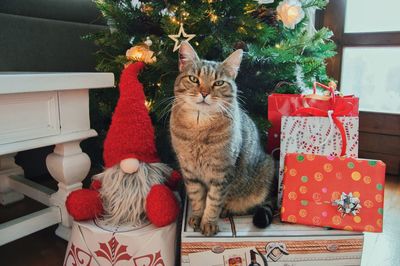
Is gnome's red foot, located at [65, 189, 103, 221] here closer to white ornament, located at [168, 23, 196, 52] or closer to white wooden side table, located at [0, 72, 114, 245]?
white wooden side table, located at [0, 72, 114, 245]

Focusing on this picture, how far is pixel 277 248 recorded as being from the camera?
766 millimetres

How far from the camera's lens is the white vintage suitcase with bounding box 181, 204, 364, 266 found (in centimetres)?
77

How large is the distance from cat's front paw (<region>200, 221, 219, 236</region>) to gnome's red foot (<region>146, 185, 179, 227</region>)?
85 mm

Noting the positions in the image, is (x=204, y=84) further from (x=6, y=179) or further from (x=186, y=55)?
(x=6, y=179)

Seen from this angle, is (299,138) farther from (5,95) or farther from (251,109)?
(5,95)

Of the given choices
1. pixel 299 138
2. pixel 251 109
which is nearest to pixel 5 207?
pixel 251 109

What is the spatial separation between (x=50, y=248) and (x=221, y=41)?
821mm

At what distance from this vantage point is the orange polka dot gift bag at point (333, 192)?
779mm

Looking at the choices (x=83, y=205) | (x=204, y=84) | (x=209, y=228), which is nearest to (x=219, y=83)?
(x=204, y=84)

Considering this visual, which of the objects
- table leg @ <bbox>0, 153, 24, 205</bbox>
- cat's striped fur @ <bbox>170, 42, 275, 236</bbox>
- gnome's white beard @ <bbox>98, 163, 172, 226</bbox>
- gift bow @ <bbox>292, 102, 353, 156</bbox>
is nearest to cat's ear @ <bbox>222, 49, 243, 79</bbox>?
cat's striped fur @ <bbox>170, 42, 275, 236</bbox>

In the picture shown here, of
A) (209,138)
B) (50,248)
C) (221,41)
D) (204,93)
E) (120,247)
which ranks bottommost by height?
(50,248)

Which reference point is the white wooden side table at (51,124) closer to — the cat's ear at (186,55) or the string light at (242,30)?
the cat's ear at (186,55)

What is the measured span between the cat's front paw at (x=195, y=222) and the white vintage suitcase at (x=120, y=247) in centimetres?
8

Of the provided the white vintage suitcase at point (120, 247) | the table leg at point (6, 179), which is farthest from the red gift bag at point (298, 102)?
the table leg at point (6, 179)
